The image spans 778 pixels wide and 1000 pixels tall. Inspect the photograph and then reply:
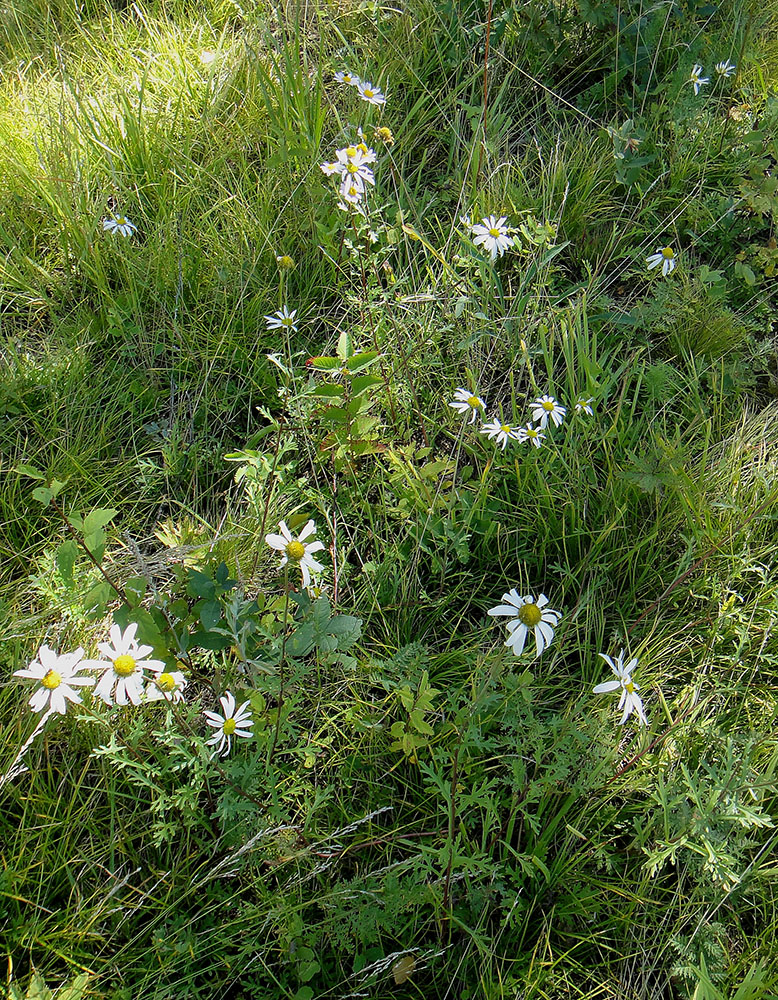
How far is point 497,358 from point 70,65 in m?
2.04

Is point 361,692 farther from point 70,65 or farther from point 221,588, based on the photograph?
point 70,65

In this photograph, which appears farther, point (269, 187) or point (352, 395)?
point (269, 187)

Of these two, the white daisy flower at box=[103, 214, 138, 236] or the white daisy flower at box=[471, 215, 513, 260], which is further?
the white daisy flower at box=[103, 214, 138, 236]

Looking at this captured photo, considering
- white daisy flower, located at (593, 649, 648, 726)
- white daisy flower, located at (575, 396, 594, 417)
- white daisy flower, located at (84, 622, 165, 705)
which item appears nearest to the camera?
white daisy flower, located at (84, 622, 165, 705)

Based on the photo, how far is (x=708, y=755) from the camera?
147cm

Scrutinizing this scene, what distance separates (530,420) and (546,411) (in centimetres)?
8

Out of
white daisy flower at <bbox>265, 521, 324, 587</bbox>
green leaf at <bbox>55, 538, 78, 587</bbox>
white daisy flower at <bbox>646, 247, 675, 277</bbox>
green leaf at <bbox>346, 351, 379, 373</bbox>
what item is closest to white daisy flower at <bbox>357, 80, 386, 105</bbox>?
white daisy flower at <bbox>646, 247, 675, 277</bbox>

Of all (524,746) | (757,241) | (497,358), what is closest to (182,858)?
(524,746)

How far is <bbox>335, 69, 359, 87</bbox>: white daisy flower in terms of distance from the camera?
2276 mm

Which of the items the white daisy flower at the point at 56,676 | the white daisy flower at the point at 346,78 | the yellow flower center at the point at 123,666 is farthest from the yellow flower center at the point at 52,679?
the white daisy flower at the point at 346,78

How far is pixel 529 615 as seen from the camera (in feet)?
4.21

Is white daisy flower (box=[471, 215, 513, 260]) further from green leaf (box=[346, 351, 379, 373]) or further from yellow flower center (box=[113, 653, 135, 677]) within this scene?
yellow flower center (box=[113, 653, 135, 677])

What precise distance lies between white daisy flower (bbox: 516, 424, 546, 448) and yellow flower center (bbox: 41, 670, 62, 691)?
1065 mm

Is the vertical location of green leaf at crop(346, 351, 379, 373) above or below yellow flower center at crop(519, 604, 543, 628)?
above
